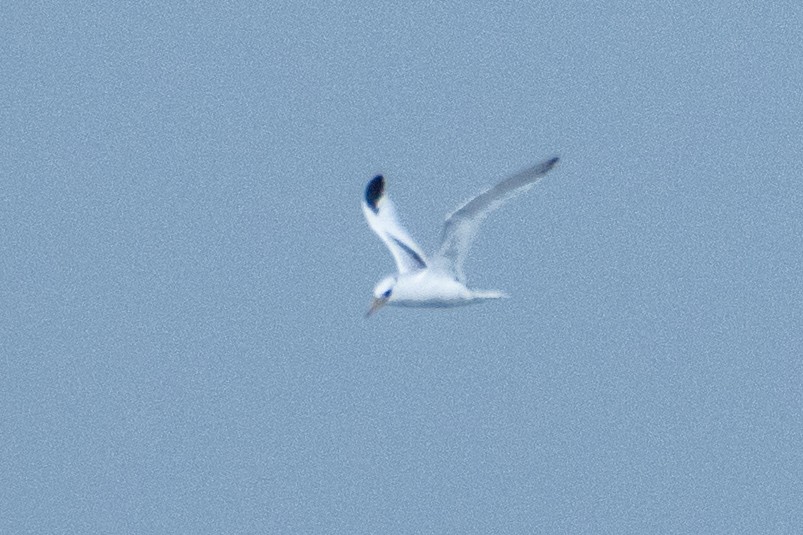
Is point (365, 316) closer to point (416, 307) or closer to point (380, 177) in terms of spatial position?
point (416, 307)

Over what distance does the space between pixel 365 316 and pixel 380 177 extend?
3.20 meters

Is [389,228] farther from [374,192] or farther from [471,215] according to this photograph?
[471,215]

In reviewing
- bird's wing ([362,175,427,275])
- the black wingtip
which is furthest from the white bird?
the black wingtip

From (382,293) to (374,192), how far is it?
2905 mm

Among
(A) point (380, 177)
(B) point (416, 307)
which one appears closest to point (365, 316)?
(B) point (416, 307)

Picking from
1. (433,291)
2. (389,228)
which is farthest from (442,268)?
(389,228)

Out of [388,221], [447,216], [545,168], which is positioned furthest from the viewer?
[388,221]

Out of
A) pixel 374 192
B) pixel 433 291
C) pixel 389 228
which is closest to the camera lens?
pixel 433 291

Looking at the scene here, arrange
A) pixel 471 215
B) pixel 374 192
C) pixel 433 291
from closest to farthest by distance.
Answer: pixel 471 215
pixel 433 291
pixel 374 192

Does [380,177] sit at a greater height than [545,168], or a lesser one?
greater

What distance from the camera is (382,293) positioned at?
27.4 metres

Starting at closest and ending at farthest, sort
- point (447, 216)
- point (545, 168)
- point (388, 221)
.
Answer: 1. point (545, 168)
2. point (447, 216)
3. point (388, 221)

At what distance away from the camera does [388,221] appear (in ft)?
97.0

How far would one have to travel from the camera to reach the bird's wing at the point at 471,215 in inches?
999
